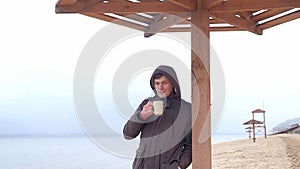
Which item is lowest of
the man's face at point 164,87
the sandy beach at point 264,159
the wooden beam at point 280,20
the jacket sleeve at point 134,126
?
the sandy beach at point 264,159

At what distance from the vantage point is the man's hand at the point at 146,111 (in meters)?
2.34

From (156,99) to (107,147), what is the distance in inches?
18.6

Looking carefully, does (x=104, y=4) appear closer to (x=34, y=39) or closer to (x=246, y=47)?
(x=246, y=47)

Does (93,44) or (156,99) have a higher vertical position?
(93,44)

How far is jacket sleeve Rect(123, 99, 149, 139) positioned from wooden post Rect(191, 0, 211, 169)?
0.37 m

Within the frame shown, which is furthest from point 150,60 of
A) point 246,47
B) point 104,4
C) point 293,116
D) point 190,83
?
point 293,116

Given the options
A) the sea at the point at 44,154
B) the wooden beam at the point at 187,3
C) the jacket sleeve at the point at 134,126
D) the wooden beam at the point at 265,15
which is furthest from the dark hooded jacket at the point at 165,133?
the sea at the point at 44,154

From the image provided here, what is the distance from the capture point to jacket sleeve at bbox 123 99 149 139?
93.7 inches

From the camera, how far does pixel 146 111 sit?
234 centimetres

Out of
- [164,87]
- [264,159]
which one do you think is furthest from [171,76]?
[264,159]

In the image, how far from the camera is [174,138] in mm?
2350

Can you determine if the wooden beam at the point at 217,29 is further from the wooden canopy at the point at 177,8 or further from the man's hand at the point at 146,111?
the man's hand at the point at 146,111

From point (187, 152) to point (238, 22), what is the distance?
4.17ft

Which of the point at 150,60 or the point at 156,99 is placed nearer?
the point at 156,99
